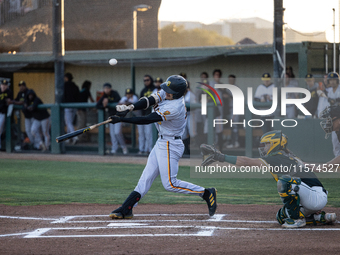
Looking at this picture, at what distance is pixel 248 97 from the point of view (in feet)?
36.7

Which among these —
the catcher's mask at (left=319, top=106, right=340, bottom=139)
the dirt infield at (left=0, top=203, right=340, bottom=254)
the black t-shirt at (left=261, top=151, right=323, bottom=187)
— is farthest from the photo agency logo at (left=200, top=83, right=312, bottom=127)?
the black t-shirt at (left=261, top=151, right=323, bottom=187)

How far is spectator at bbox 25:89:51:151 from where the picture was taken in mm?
12344

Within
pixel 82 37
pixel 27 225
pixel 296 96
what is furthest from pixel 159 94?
pixel 82 37

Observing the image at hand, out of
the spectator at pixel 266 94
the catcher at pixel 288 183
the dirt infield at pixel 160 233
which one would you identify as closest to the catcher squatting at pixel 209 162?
the catcher at pixel 288 183

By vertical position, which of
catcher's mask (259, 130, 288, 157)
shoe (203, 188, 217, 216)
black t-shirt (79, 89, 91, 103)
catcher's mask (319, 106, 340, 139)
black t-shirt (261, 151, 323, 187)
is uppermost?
black t-shirt (79, 89, 91, 103)

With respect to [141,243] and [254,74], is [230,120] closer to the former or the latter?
[254,74]

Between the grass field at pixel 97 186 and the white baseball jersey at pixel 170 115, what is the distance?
5.27 ft

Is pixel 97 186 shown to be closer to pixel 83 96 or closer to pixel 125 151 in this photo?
pixel 125 151

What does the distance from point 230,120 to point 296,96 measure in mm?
1640

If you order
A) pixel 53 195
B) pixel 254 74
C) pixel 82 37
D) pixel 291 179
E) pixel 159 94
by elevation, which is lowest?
pixel 53 195

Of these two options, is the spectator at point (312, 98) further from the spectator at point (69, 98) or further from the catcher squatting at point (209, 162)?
the spectator at point (69, 98)

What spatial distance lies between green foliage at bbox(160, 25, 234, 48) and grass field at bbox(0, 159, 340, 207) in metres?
4.39

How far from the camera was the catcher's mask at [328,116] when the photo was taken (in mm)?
8141

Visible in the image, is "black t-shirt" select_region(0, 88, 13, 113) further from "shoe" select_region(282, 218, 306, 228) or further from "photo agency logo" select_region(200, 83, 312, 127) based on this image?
"shoe" select_region(282, 218, 306, 228)
